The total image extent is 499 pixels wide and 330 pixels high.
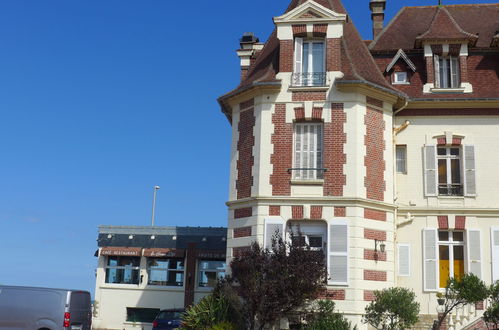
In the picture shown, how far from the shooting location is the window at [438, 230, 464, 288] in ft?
61.1

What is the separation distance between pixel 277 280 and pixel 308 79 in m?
6.48

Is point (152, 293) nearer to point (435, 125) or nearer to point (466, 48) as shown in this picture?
point (435, 125)

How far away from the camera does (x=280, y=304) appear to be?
49.9 feet

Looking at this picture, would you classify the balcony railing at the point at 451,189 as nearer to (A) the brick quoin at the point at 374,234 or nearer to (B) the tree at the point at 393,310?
(A) the brick quoin at the point at 374,234

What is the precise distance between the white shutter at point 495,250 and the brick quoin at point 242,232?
7.34 m

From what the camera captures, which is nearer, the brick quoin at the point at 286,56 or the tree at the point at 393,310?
the tree at the point at 393,310

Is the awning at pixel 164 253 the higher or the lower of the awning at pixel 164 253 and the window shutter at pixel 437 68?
the lower

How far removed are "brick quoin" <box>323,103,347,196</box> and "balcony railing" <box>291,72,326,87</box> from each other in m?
0.86

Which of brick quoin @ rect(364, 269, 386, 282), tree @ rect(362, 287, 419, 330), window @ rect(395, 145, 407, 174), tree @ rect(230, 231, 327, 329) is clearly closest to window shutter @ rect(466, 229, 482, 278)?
window @ rect(395, 145, 407, 174)

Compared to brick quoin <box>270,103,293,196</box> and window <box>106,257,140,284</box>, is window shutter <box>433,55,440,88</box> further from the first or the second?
window <box>106,257,140,284</box>

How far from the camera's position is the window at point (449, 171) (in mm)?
19125

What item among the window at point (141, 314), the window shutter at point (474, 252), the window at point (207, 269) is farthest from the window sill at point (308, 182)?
the window at point (141, 314)

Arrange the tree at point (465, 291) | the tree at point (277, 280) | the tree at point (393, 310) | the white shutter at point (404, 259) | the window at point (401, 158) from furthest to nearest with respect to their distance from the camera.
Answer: the window at point (401, 158) < the white shutter at point (404, 259) < the tree at point (393, 310) < the tree at point (465, 291) < the tree at point (277, 280)

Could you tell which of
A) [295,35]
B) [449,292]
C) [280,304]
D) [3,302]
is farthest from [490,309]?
[3,302]
